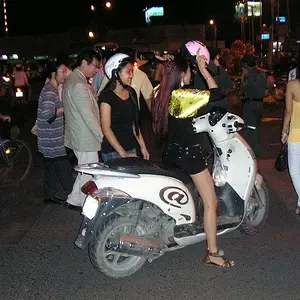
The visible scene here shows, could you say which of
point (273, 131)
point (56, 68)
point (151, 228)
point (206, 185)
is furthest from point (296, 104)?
point (273, 131)

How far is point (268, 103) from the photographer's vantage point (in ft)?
53.1

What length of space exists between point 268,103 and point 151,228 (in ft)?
42.1

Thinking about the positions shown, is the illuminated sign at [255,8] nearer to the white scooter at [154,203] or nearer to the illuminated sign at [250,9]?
the illuminated sign at [250,9]

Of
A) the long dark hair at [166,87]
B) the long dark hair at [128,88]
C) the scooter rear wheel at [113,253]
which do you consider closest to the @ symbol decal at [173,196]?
the scooter rear wheel at [113,253]

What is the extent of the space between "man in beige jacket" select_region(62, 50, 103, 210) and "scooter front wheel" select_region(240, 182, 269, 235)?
1.81 metres

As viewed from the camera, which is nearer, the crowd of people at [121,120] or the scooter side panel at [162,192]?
the scooter side panel at [162,192]

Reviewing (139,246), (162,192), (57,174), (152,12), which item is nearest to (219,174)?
(162,192)

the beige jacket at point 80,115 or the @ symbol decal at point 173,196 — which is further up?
the beige jacket at point 80,115

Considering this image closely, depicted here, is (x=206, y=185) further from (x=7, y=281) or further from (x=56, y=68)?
(x=56, y=68)

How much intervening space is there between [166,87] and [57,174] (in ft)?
9.71

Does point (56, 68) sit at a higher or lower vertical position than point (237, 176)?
higher

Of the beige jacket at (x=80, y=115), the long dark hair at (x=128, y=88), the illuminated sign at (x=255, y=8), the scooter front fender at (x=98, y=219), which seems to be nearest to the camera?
the scooter front fender at (x=98, y=219)

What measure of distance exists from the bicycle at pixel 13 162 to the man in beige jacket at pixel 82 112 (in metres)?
2.26

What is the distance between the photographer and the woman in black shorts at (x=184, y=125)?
3.96 metres
